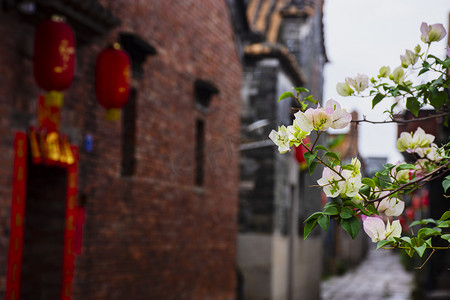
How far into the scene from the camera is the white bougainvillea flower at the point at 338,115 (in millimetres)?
2727

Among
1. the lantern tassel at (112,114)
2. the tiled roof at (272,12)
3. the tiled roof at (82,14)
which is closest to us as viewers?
the tiled roof at (82,14)

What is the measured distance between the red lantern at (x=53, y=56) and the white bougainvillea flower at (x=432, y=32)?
3.74 meters

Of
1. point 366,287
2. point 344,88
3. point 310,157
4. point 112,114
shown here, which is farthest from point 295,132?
point 366,287

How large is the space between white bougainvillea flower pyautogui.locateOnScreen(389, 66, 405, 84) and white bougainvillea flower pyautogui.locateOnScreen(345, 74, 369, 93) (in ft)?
0.60

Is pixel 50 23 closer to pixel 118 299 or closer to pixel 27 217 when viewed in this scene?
pixel 27 217

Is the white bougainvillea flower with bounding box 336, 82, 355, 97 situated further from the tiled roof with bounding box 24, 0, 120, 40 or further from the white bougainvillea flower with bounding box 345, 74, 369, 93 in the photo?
the tiled roof with bounding box 24, 0, 120, 40

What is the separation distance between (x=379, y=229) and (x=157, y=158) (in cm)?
701

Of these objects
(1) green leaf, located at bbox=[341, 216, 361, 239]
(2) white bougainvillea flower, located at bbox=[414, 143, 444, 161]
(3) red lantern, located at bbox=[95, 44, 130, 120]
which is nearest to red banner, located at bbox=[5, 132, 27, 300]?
(3) red lantern, located at bbox=[95, 44, 130, 120]

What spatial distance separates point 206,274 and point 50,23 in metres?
6.31

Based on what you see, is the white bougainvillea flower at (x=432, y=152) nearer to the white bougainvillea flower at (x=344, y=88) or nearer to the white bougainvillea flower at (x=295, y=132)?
the white bougainvillea flower at (x=344, y=88)

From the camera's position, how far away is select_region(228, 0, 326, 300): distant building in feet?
48.1

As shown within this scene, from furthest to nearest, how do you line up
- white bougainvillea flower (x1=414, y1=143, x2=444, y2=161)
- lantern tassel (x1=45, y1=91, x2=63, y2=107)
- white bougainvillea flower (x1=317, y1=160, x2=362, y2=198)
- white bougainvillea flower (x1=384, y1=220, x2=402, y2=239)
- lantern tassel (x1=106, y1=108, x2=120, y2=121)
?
lantern tassel (x1=106, y1=108, x2=120, y2=121)
lantern tassel (x1=45, y1=91, x2=63, y2=107)
white bougainvillea flower (x1=414, y1=143, x2=444, y2=161)
white bougainvillea flower (x1=384, y1=220, x2=402, y2=239)
white bougainvillea flower (x1=317, y1=160, x2=362, y2=198)

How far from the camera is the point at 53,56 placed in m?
6.11

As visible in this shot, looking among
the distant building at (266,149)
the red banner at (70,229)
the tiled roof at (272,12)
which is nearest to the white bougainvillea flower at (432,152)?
the red banner at (70,229)
